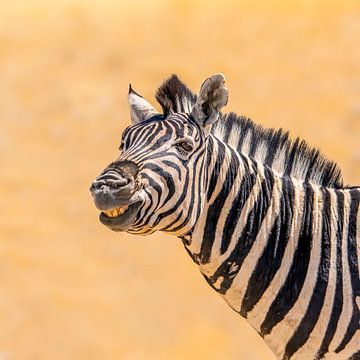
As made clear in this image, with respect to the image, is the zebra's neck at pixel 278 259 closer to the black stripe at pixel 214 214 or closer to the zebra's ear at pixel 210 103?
the black stripe at pixel 214 214

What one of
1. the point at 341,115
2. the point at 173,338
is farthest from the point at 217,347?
the point at 341,115

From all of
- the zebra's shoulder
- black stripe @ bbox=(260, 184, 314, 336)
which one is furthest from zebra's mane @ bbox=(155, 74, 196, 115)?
black stripe @ bbox=(260, 184, 314, 336)

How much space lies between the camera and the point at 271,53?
1344cm

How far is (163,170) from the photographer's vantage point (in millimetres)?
4926

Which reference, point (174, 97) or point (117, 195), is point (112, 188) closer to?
point (117, 195)

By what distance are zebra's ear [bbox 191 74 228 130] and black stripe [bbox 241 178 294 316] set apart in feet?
1.96

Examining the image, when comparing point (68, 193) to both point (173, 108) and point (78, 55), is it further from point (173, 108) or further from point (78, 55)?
point (173, 108)

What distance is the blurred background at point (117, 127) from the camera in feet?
33.6

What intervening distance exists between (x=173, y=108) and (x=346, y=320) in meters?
1.40

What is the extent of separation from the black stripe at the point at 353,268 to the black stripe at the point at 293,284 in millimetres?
212

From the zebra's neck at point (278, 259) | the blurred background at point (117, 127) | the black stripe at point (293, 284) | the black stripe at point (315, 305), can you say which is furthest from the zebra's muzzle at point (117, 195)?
the blurred background at point (117, 127)

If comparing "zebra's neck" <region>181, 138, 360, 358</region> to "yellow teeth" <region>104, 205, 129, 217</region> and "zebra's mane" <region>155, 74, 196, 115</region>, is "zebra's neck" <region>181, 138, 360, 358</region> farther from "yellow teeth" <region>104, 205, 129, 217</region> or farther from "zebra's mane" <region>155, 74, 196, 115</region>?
"yellow teeth" <region>104, 205, 129, 217</region>

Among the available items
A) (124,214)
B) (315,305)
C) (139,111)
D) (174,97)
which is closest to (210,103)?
(174,97)

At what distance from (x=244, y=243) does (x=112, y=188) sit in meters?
0.86
